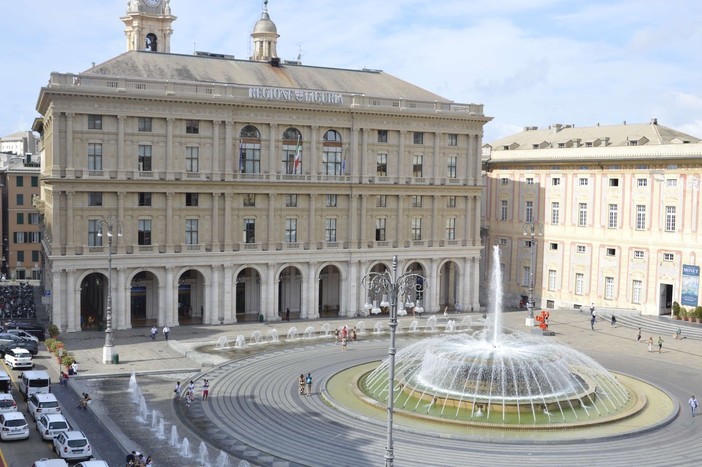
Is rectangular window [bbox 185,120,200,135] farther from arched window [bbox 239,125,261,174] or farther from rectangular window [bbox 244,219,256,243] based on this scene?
rectangular window [bbox 244,219,256,243]

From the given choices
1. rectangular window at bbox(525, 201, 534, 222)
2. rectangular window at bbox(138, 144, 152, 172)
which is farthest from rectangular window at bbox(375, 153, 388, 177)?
rectangular window at bbox(138, 144, 152, 172)

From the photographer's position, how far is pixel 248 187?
7406 centimetres

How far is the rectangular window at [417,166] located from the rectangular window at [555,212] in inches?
635

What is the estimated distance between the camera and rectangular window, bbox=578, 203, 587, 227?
85.1 metres

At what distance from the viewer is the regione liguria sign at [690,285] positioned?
244 ft

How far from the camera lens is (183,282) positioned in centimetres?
7562

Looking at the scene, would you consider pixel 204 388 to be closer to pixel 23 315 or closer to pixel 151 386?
pixel 151 386

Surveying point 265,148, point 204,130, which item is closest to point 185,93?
point 204,130

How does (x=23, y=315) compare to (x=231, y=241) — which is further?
(x=23, y=315)

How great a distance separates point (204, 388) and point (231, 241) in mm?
27343

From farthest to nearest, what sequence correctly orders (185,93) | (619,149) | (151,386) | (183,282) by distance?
(619,149)
(183,282)
(185,93)
(151,386)

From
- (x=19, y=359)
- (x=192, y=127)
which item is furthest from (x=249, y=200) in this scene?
(x=19, y=359)

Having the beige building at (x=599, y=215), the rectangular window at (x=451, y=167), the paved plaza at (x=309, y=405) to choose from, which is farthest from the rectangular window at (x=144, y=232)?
the beige building at (x=599, y=215)

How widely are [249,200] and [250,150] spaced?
4.47 metres
